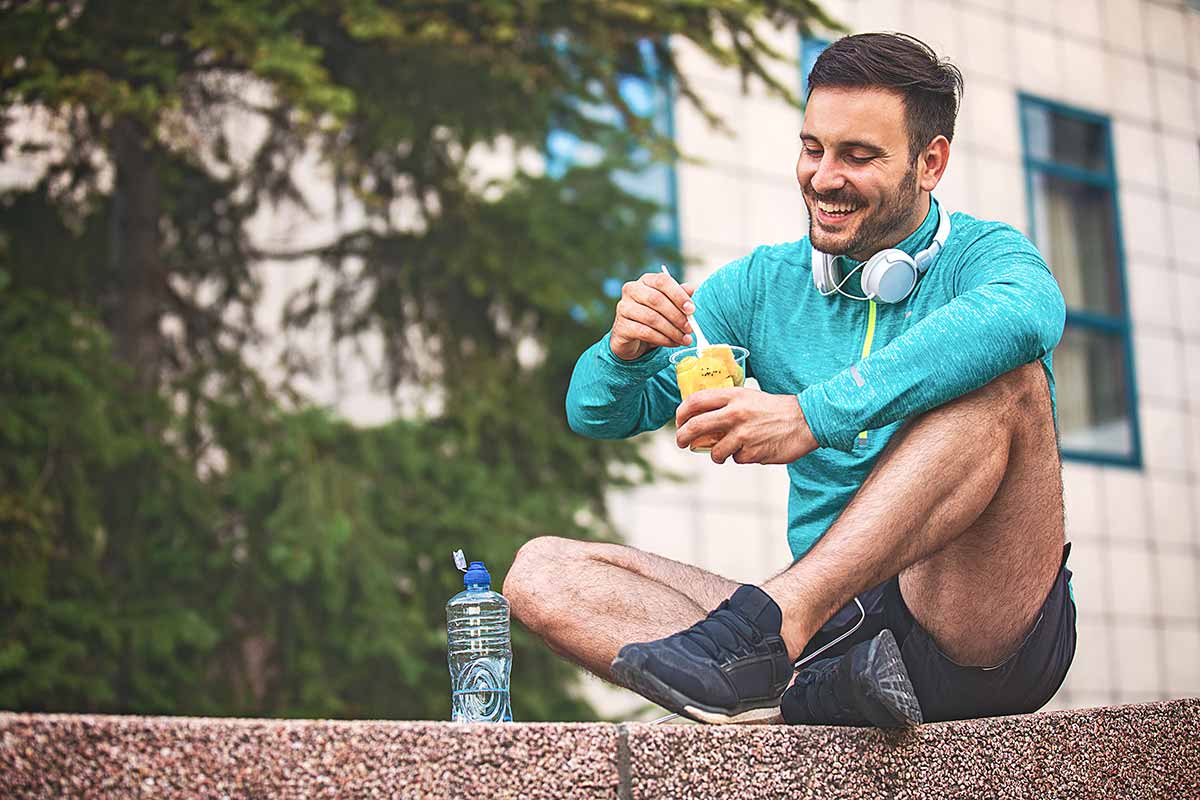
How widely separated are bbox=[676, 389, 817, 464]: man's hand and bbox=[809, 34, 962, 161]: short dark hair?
731 millimetres

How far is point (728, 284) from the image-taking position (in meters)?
3.29

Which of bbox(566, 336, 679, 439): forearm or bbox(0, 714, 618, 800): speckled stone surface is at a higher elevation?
bbox(566, 336, 679, 439): forearm

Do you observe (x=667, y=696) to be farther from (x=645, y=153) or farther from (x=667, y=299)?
(x=645, y=153)

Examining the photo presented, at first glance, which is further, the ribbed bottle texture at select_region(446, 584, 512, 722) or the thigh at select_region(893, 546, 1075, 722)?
the ribbed bottle texture at select_region(446, 584, 512, 722)

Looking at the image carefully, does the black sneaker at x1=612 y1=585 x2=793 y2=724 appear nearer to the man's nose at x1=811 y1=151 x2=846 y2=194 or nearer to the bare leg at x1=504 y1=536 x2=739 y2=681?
the bare leg at x1=504 y1=536 x2=739 y2=681

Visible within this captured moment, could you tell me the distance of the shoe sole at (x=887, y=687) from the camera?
2475mm

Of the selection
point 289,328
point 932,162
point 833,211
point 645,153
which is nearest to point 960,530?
point 833,211

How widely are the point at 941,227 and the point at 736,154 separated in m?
7.72

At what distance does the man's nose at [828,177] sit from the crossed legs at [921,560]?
57cm

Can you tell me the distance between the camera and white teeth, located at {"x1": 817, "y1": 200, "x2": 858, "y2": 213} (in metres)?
3.04

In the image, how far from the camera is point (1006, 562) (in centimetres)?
270

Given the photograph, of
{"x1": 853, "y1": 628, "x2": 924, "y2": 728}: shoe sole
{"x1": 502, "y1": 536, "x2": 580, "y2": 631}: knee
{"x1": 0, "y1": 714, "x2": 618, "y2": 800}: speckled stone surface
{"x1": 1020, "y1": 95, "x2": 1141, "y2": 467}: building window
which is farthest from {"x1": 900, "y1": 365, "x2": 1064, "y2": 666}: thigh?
{"x1": 1020, "y1": 95, "x2": 1141, "y2": 467}: building window

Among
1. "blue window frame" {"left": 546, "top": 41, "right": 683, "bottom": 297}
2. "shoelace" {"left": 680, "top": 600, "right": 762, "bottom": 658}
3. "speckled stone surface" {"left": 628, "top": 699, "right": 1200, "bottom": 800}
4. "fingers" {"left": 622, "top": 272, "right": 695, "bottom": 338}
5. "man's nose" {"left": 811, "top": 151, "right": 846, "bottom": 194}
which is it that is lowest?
"speckled stone surface" {"left": 628, "top": 699, "right": 1200, "bottom": 800}

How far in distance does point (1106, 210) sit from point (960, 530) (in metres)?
11.4
